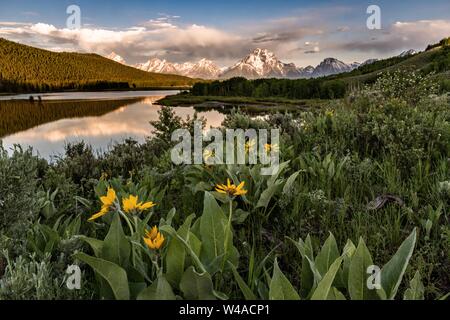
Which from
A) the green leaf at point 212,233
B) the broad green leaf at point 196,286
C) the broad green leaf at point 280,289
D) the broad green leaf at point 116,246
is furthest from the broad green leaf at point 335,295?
Result: the broad green leaf at point 116,246

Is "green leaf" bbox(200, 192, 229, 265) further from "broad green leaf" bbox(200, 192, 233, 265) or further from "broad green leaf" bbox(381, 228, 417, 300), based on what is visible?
"broad green leaf" bbox(381, 228, 417, 300)

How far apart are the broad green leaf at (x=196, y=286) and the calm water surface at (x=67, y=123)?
15.5 feet

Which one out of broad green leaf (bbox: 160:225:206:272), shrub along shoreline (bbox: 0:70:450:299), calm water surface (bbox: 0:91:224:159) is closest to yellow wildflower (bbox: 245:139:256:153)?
shrub along shoreline (bbox: 0:70:450:299)

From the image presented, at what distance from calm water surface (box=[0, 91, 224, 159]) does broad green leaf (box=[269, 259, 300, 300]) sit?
493cm

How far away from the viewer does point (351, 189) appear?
3.50 meters

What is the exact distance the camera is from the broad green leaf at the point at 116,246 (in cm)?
187

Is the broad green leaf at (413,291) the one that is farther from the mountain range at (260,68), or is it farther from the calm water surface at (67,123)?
the calm water surface at (67,123)

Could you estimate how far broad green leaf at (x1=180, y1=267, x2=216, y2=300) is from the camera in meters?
1.61

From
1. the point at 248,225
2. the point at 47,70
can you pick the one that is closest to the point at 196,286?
the point at 248,225

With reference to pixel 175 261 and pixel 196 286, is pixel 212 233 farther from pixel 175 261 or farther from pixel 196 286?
pixel 196 286

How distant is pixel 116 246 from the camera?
6.17ft

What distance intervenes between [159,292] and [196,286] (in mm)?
178
